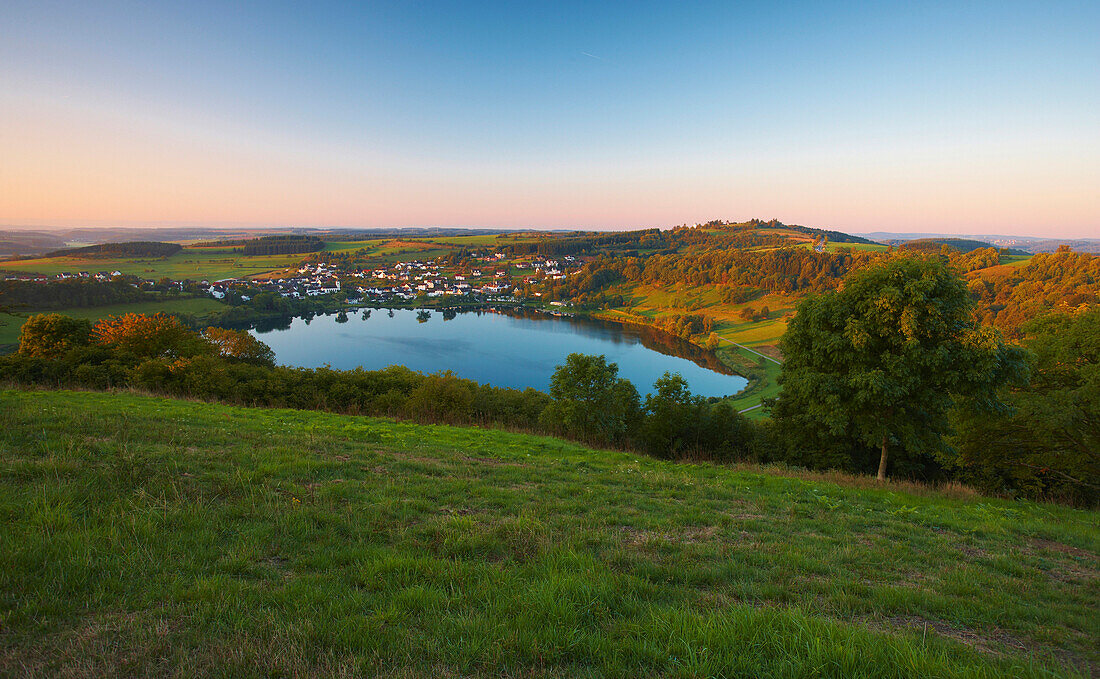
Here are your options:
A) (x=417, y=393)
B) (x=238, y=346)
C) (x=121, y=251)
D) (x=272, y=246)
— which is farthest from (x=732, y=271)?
(x=121, y=251)

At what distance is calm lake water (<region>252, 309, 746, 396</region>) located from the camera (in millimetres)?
68438

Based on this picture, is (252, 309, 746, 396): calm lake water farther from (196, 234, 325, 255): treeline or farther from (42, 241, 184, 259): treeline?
(196, 234, 325, 255): treeline

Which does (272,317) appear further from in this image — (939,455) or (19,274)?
(939,455)

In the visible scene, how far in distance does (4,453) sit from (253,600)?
5667mm

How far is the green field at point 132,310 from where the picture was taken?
2049 inches

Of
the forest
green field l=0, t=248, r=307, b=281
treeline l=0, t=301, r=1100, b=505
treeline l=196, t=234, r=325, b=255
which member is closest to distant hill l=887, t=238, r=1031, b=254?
the forest

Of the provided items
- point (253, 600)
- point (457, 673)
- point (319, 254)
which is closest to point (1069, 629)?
point (457, 673)

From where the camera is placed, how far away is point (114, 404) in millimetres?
11914

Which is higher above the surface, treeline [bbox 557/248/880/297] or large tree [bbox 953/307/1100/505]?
treeline [bbox 557/248/880/297]

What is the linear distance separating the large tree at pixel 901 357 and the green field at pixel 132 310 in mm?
71800

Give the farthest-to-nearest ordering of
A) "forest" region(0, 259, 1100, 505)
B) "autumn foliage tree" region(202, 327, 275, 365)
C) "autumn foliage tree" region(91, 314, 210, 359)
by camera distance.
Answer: "autumn foliage tree" region(202, 327, 275, 365) < "autumn foliage tree" region(91, 314, 210, 359) < "forest" region(0, 259, 1100, 505)

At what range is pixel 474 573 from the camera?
3.82 m

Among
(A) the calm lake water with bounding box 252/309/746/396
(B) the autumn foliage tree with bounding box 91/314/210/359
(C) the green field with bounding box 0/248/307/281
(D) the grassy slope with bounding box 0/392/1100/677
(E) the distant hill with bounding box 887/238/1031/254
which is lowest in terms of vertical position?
(A) the calm lake water with bounding box 252/309/746/396

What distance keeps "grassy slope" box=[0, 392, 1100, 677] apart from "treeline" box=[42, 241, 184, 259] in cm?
15696
